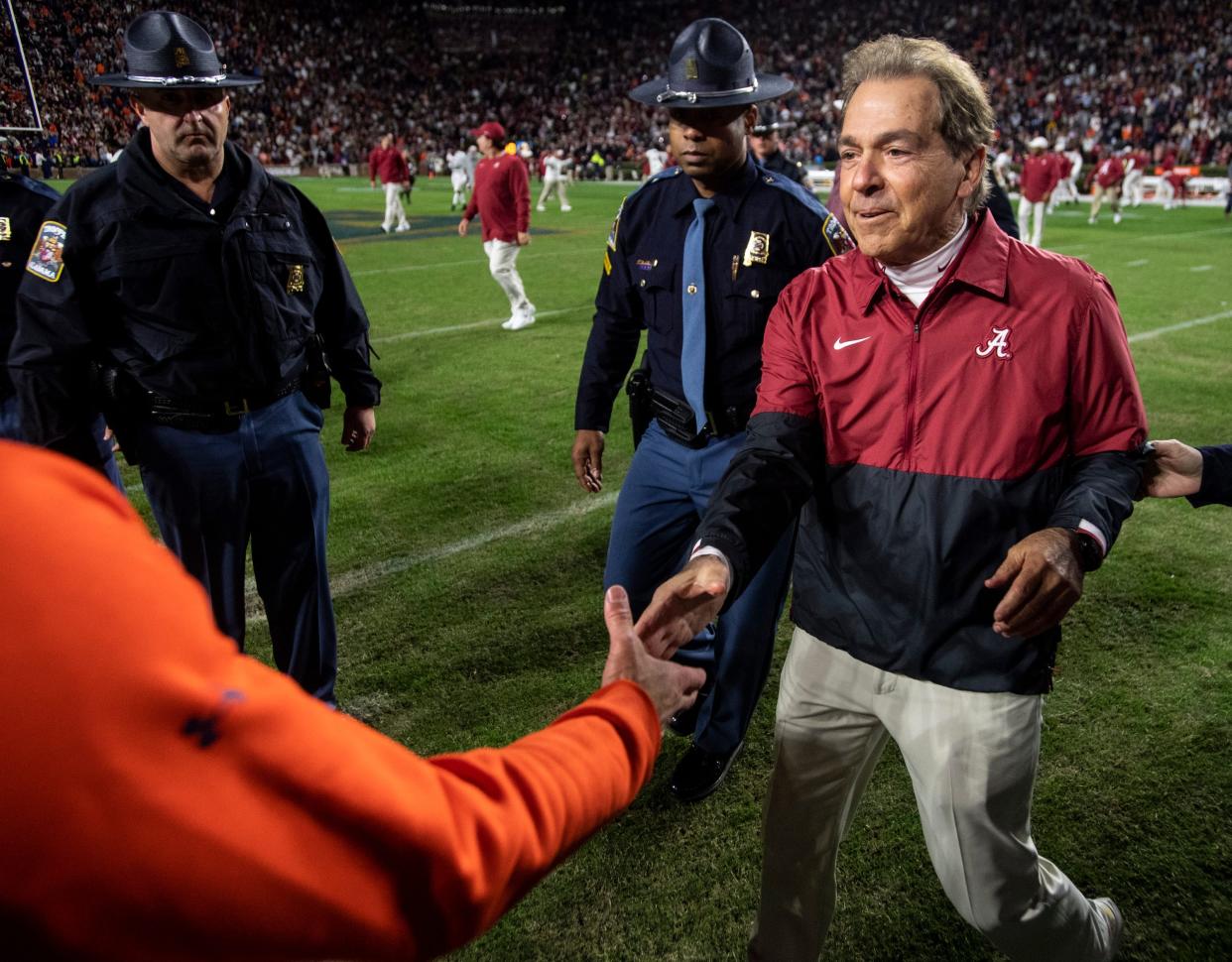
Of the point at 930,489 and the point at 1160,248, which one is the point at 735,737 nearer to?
the point at 930,489

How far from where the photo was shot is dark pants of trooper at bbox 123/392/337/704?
10.3 feet

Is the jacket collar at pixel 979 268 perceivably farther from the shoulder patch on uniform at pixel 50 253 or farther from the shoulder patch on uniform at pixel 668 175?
the shoulder patch on uniform at pixel 50 253

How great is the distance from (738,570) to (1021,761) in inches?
28.2

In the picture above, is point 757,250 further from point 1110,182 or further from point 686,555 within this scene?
point 1110,182

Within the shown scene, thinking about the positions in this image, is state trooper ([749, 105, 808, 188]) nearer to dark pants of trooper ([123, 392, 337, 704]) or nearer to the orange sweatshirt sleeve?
dark pants of trooper ([123, 392, 337, 704])

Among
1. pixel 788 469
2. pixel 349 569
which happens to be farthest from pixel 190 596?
pixel 349 569

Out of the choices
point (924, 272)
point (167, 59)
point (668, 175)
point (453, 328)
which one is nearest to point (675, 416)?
point (668, 175)

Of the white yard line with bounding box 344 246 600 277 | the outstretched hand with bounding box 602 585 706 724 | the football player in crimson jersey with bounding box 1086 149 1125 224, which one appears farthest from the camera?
the football player in crimson jersey with bounding box 1086 149 1125 224

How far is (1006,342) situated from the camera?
1.91 m

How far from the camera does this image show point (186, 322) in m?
3.02

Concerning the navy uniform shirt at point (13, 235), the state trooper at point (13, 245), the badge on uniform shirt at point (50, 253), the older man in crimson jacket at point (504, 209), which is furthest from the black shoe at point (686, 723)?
the older man in crimson jacket at point (504, 209)

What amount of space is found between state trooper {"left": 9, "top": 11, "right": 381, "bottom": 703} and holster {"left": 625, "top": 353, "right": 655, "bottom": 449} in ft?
3.78

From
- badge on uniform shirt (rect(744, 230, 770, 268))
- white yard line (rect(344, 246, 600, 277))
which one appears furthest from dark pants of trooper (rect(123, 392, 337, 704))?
white yard line (rect(344, 246, 600, 277))

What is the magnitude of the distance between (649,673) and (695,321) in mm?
2098
